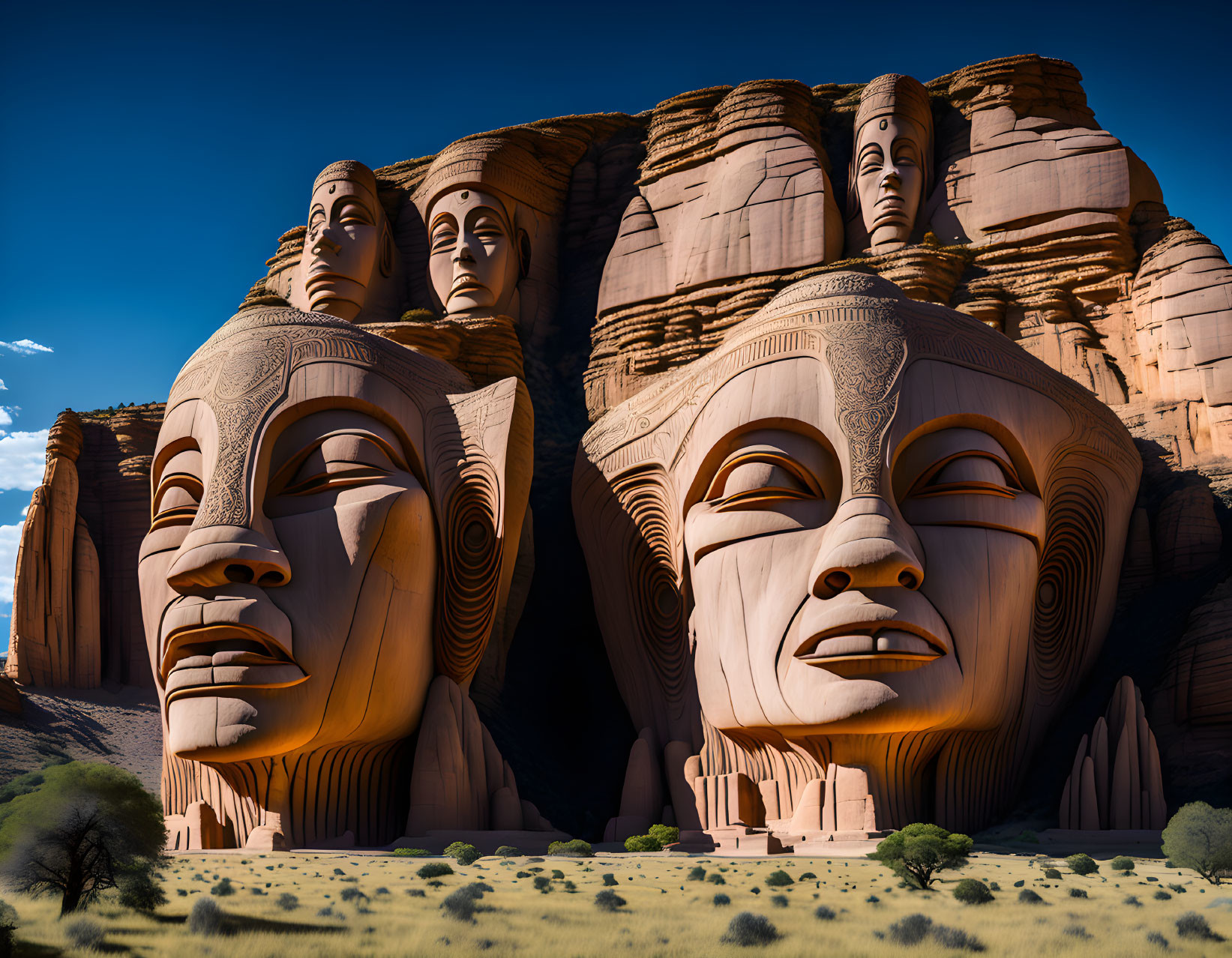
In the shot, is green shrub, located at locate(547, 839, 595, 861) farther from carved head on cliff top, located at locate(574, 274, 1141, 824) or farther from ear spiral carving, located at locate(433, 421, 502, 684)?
ear spiral carving, located at locate(433, 421, 502, 684)

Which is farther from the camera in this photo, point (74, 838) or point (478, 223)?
point (478, 223)

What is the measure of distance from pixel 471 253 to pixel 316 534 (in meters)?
9.15

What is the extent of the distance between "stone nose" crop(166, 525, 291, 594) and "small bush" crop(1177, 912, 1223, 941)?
9516 millimetres

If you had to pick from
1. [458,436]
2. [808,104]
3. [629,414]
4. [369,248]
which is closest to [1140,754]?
[629,414]

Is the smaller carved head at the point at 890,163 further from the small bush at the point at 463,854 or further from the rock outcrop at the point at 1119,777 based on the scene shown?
the small bush at the point at 463,854

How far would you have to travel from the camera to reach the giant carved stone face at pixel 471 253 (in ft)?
70.9

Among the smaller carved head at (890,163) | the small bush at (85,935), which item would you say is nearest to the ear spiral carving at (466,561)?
the small bush at (85,935)

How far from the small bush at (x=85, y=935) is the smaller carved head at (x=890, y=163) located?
16.1 m

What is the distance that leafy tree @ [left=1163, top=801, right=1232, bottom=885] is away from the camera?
10.3 meters

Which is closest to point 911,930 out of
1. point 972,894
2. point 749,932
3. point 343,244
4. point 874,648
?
point 749,932

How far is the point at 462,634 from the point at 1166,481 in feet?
32.6

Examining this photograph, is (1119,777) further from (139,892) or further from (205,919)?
(139,892)

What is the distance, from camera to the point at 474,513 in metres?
15.6

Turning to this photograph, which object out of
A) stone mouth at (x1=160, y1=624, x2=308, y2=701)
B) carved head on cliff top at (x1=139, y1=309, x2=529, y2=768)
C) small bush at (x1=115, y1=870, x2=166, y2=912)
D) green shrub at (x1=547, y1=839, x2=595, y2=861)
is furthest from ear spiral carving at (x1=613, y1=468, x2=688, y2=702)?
small bush at (x1=115, y1=870, x2=166, y2=912)
